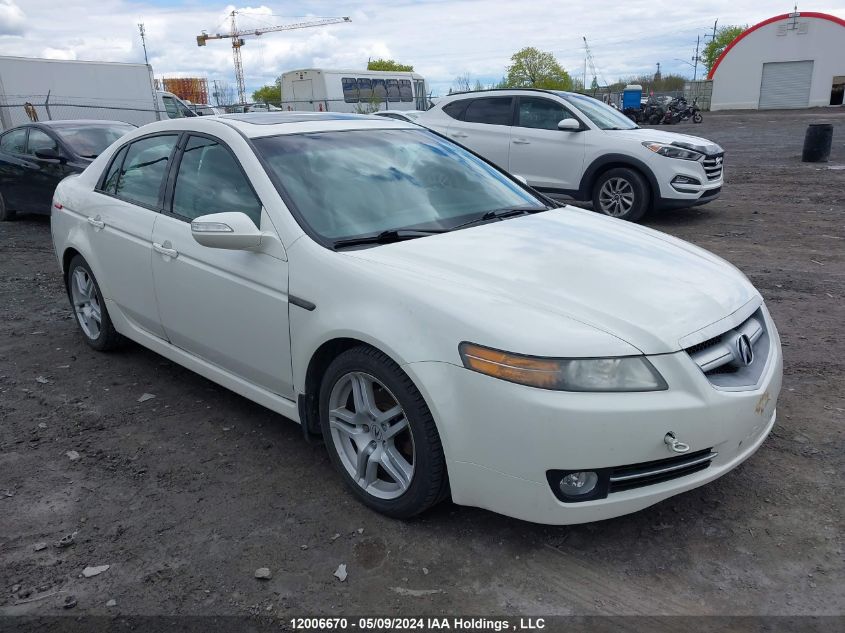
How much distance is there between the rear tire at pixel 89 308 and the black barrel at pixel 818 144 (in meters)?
15.0

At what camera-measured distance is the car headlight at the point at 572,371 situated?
8.03 ft

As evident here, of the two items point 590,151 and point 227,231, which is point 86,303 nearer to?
point 227,231

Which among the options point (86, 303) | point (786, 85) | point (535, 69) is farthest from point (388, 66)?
point (86, 303)

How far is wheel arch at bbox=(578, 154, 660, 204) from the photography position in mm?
9055

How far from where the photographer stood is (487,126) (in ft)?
33.8

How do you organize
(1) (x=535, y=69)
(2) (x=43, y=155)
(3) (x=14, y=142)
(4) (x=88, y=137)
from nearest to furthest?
(2) (x=43, y=155)
(4) (x=88, y=137)
(3) (x=14, y=142)
(1) (x=535, y=69)

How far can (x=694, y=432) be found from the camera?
252 centimetres

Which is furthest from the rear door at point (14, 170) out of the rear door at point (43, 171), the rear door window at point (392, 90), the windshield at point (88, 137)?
the rear door window at point (392, 90)

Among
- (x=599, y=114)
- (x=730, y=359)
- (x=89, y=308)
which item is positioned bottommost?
(x=89, y=308)

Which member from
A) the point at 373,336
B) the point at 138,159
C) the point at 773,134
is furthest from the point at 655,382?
the point at 773,134

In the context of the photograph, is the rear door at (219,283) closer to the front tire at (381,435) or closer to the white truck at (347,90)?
the front tire at (381,435)

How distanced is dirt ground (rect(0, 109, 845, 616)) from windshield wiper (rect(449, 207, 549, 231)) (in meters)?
1.39

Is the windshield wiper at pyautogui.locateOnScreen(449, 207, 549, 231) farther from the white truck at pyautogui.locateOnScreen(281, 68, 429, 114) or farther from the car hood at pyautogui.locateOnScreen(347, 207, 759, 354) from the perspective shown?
the white truck at pyautogui.locateOnScreen(281, 68, 429, 114)

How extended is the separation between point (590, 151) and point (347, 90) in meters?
24.3
